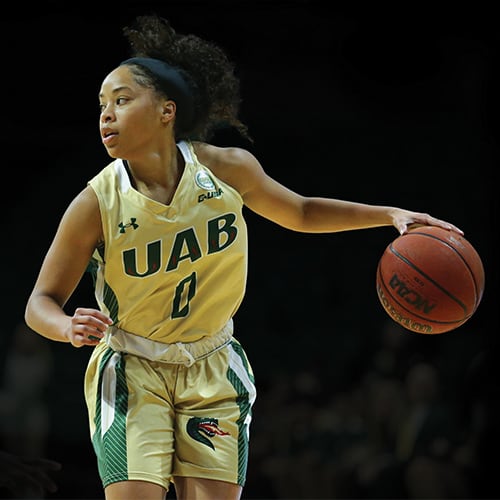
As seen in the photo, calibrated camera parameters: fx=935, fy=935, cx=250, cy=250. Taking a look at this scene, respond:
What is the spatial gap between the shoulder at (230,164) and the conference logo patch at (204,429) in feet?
2.37

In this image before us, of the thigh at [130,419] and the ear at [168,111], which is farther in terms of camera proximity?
the ear at [168,111]

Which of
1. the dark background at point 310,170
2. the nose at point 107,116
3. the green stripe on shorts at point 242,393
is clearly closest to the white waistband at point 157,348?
the green stripe on shorts at point 242,393

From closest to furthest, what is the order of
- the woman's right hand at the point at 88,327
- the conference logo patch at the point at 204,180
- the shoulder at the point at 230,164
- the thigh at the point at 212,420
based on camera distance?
the woman's right hand at the point at 88,327 < the thigh at the point at 212,420 < the conference logo patch at the point at 204,180 < the shoulder at the point at 230,164

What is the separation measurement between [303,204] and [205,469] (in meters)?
0.92

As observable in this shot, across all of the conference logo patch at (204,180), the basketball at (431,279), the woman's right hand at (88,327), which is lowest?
the woman's right hand at (88,327)

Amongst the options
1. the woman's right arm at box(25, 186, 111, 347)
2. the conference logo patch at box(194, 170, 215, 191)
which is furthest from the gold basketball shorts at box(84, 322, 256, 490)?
the conference logo patch at box(194, 170, 215, 191)

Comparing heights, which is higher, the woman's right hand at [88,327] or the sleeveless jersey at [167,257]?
the sleeveless jersey at [167,257]

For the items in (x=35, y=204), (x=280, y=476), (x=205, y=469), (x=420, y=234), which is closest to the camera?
(x=205, y=469)

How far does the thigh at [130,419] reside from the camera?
2.54 metres

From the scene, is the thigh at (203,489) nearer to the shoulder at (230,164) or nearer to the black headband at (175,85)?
the shoulder at (230,164)

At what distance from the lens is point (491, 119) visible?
Answer: 6.29m

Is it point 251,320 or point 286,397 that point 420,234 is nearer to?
point 286,397

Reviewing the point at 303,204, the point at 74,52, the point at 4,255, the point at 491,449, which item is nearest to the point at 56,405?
the point at 4,255

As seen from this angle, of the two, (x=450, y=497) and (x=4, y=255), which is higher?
(x=4, y=255)
